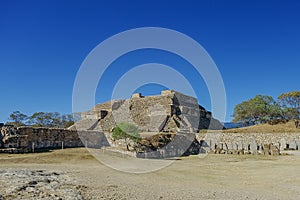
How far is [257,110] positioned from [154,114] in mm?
21839

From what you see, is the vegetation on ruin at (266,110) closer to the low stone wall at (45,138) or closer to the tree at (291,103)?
the tree at (291,103)

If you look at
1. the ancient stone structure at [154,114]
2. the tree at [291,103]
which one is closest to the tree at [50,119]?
the ancient stone structure at [154,114]

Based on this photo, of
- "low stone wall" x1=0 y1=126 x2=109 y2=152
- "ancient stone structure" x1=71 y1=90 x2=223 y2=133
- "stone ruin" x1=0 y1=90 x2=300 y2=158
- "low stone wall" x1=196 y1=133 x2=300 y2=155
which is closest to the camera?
"low stone wall" x1=0 y1=126 x2=109 y2=152

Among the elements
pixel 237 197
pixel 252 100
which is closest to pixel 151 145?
pixel 237 197

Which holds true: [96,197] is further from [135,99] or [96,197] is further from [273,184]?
[135,99]

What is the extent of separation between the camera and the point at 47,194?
9.35 m

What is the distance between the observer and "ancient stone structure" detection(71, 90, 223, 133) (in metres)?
48.6

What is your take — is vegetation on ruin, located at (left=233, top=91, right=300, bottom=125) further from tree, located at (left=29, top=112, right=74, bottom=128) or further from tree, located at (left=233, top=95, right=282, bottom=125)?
tree, located at (left=29, top=112, right=74, bottom=128)

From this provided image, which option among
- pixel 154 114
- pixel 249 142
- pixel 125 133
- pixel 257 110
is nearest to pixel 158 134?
pixel 125 133

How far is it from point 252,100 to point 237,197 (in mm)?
51531

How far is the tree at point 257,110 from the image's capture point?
55.1 m

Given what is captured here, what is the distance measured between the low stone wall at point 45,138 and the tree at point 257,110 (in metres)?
Answer: 34.0

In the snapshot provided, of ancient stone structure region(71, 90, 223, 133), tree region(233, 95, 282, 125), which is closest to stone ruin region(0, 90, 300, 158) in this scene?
ancient stone structure region(71, 90, 223, 133)

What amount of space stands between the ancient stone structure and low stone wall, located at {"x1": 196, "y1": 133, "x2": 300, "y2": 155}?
443cm
